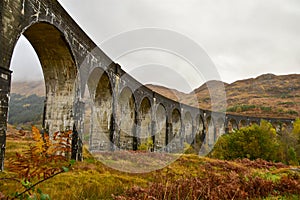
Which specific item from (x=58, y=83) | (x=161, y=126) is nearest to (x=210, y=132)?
(x=161, y=126)

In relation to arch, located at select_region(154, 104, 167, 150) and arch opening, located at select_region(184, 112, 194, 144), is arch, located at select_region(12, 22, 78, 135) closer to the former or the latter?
arch, located at select_region(154, 104, 167, 150)

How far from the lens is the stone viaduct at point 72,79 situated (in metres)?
6.51

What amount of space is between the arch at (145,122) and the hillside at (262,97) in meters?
40.1

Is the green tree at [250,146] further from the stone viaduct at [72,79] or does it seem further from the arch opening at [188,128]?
the arch opening at [188,128]

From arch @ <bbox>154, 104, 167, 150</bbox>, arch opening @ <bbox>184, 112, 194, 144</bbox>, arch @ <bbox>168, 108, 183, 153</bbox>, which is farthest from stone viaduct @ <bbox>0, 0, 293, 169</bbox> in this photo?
arch opening @ <bbox>184, 112, 194, 144</bbox>

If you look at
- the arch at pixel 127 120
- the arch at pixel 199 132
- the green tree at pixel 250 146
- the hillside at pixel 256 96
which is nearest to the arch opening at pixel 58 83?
the arch at pixel 127 120

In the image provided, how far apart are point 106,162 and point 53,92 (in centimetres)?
361

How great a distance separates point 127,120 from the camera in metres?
19.2

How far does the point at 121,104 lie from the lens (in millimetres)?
18641

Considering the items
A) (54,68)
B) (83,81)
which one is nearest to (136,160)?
(83,81)

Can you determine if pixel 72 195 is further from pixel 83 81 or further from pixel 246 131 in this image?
pixel 246 131

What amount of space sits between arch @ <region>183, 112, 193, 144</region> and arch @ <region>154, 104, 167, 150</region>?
671 cm

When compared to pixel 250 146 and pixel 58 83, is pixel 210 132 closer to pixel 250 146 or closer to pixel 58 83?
pixel 250 146

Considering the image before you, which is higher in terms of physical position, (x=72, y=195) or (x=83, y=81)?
(x=83, y=81)
